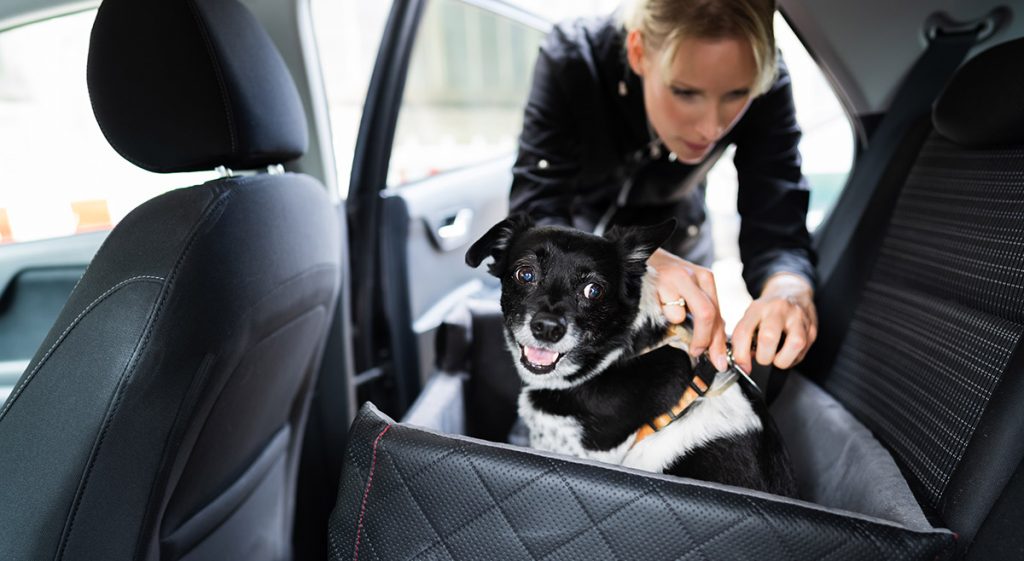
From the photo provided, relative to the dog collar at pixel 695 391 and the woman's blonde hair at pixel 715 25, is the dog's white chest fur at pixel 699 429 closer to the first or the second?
the dog collar at pixel 695 391

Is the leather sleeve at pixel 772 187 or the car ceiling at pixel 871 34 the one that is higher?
the car ceiling at pixel 871 34

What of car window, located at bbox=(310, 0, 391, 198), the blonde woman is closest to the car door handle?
car window, located at bbox=(310, 0, 391, 198)

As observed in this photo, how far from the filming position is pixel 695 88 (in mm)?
1426

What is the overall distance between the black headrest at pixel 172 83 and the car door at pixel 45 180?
0.27 meters

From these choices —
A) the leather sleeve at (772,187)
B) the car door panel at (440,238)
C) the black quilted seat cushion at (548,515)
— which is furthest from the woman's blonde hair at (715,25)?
the car door panel at (440,238)

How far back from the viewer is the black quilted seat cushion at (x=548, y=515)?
0.83 meters

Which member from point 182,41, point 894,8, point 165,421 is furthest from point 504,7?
point 165,421

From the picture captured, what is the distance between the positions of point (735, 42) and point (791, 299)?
0.56 metres

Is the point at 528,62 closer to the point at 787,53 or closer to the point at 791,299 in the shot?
the point at 787,53

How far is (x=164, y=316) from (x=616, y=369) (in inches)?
33.9

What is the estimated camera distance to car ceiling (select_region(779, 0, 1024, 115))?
5.10ft

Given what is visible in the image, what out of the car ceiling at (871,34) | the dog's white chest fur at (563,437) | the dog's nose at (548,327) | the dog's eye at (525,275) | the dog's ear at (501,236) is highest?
the car ceiling at (871,34)

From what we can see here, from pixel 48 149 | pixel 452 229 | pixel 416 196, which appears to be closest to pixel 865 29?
pixel 416 196

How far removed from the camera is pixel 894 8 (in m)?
1.58
